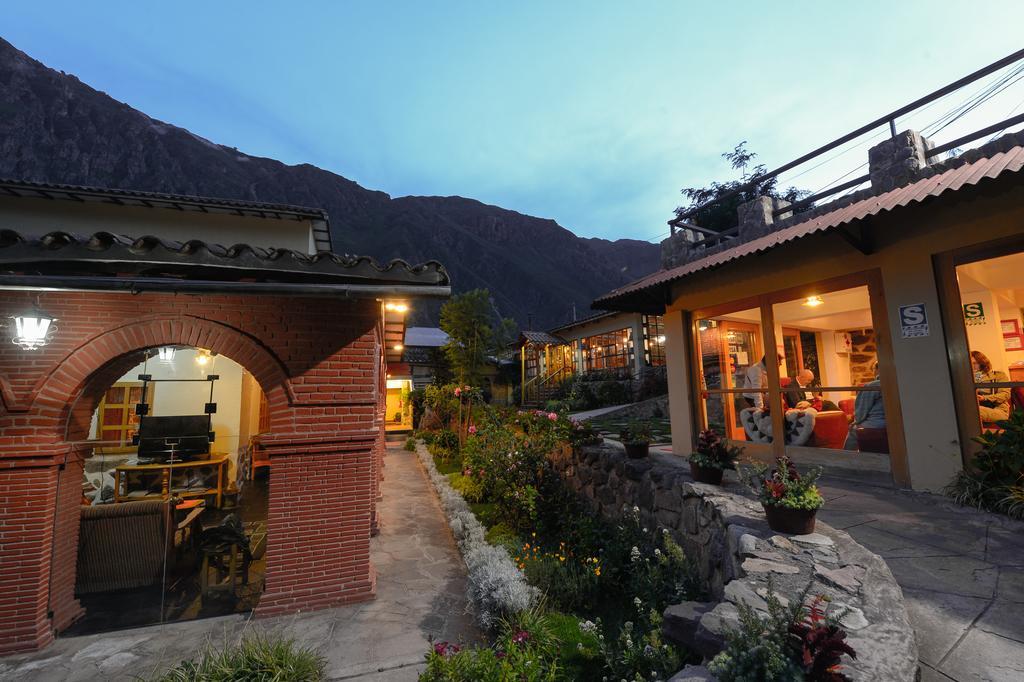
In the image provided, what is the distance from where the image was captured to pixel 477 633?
4188mm

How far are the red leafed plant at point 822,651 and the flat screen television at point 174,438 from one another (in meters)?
7.43

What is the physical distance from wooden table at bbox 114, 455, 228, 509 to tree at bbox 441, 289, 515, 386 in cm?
793

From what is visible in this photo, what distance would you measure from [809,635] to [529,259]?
105 meters

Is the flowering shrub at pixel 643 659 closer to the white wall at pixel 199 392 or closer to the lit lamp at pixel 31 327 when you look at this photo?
the lit lamp at pixel 31 327

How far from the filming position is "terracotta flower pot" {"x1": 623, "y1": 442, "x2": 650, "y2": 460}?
6.11 metres

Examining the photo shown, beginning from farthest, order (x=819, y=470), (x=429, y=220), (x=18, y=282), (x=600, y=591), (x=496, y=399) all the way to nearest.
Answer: (x=429, y=220)
(x=496, y=399)
(x=600, y=591)
(x=18, y=282)
(x=819, y=470)

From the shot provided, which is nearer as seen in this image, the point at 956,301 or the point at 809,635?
the point at 809,635

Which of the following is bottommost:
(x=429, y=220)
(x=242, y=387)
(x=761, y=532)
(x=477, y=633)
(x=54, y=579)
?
(x=477, y=633)

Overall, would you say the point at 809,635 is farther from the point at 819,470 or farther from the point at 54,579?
the point at 54,579

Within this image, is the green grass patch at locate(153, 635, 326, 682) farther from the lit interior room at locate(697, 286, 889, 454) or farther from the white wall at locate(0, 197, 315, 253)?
the white wall at locate(0, 197, 315, 253)

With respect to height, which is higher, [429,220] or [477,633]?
[429,220]

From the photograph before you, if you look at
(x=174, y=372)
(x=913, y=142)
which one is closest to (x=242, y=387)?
(x=174, y=372)

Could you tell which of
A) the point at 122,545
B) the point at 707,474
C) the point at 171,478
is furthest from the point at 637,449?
the point at 171,478

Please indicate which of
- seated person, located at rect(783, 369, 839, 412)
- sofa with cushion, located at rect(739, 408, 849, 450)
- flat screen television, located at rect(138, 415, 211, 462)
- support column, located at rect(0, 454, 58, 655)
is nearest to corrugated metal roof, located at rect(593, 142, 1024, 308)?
seated person, located at rect(783, 369, 839, 412)
